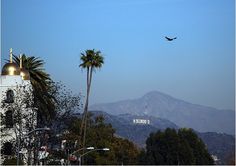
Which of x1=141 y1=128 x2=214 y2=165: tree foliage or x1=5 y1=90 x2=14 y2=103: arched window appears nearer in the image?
x1=5 y1=90 x2=14 y2=103: arched window

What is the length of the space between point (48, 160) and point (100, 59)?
21832 millimetres

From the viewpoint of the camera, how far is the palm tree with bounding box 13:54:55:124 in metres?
61.3

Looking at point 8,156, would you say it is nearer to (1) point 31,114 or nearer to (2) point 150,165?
(1) point 31,114

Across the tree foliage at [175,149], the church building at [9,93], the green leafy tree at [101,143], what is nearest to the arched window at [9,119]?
the church building at [9,93]

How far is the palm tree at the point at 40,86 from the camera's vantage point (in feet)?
201

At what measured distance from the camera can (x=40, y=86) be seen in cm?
6606

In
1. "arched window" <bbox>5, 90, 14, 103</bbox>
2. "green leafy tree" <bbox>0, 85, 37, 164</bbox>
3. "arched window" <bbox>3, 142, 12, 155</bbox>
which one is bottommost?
"arched window" <bbox>3, 142, 12, 155</bbox>

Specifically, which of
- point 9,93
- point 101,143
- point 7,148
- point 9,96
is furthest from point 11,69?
point 101,143

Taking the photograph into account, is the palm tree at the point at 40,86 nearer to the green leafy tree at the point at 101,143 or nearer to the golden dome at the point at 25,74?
the golden dome at the point at 25,74

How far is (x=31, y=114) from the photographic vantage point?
55.4 meters

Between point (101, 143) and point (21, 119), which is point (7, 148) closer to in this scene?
point (21, 119)

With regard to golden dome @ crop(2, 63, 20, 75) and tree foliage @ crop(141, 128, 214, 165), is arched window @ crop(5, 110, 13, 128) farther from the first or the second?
tree foliage @ crop(141, 128, 214, 165)

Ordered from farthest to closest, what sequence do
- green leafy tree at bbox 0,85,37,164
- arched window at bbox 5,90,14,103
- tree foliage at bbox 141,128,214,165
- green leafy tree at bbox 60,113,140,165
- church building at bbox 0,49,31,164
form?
A: 1. tree foliage at bbox 141,128,214,165
2. green leafy tree at bbox 60,113,140,165
3. arched window at bbox 5,90,14,103
4. church building at bbox 0,49,31,164
5. green leafy tree at bbox 0,85,37,164

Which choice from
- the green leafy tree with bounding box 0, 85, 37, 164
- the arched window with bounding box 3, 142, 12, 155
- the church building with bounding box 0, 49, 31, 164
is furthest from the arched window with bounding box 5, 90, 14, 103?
the arched window with bounding box 3, 142, 12, 155
